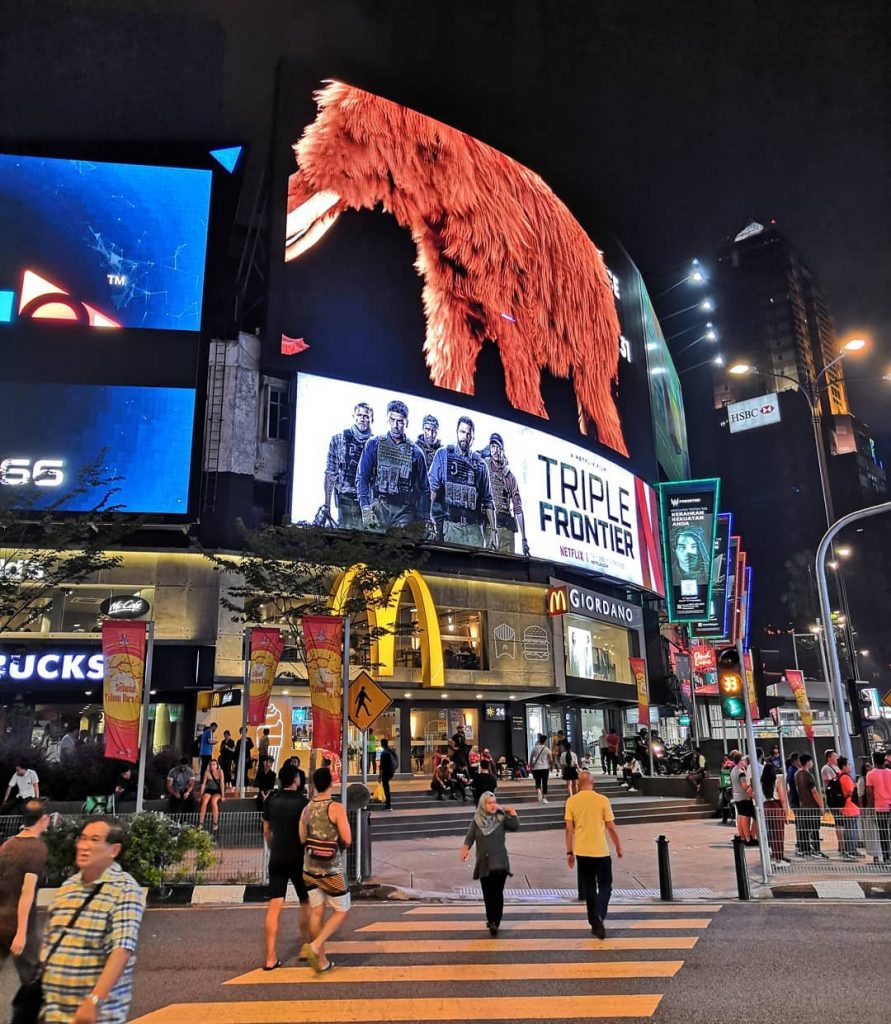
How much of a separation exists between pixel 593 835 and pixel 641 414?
1705 inches

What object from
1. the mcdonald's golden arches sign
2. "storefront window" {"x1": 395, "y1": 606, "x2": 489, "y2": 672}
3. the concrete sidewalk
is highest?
the mcdonald's golden arches sign

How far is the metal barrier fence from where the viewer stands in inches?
503

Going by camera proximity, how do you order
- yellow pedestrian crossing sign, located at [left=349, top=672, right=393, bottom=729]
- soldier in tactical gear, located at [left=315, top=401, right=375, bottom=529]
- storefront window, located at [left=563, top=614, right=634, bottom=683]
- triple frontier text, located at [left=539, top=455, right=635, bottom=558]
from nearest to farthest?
yellow pedestrian crossing sign, located at [left=349, top=672, right=393, bottom=729]
soldier in tactical gear, located at [left=315, top=401, right=375, bottom=529]
triple frontier text, located at [left=539, top=455, right=635, bottom=558]
storefront window, located at [left=563, top=614, right=634, bottom=683]

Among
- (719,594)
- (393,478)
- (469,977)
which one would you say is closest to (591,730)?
(719,594)

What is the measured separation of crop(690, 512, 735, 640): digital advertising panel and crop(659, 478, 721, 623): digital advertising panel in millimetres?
352

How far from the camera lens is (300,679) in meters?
28.6

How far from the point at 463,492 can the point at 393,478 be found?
140 inches

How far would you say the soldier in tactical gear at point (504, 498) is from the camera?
34.5 m

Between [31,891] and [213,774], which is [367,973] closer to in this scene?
[31,891]

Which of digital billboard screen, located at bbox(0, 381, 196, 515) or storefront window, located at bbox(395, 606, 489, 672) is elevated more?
digital billboard screen, located at bbox(0, 381, 196, 515)

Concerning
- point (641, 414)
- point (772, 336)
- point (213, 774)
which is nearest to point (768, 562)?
point (772, 336)

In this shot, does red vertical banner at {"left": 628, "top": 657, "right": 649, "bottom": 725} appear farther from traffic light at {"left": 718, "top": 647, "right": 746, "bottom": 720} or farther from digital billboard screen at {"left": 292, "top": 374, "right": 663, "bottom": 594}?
traffic light at {"left": 718, "top": 647, "right": 746, "bottom": 720}

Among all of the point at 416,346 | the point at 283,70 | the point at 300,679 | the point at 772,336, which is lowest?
the point at 300,679

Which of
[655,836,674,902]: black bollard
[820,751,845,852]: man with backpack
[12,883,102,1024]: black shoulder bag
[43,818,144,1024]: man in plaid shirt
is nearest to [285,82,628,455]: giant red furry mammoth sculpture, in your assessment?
[820,751,845,852]: man with backpack
